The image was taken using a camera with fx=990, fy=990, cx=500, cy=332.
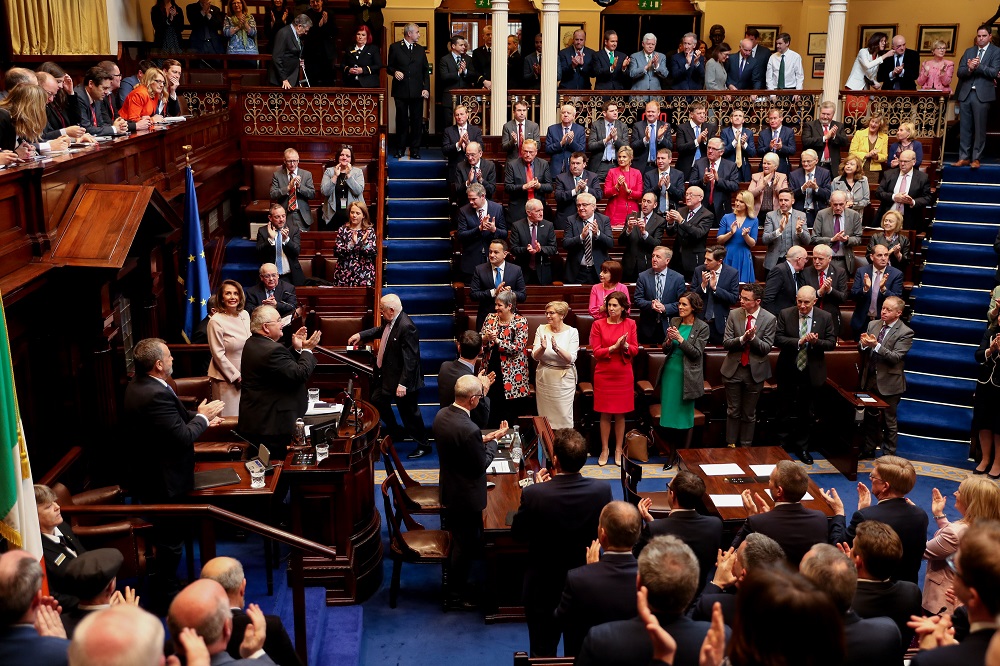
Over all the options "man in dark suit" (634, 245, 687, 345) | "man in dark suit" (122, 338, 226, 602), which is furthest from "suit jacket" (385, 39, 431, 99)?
"man in dark suit" (122, 338, 226, 602)

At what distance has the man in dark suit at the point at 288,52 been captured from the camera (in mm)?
13211

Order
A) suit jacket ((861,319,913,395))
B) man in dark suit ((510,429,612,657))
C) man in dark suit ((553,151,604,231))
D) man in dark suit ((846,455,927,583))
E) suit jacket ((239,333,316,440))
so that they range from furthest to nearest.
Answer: man in dark suit ((553,151,604,231)) → suit jacket ((861,319,913,395)) → suit jacket ((239,333,316,440)) → man in dark suit ((510,429,612,657)) → man in dark suit ((846,455,927,583))

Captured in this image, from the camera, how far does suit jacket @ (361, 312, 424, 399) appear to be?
8.88 metres

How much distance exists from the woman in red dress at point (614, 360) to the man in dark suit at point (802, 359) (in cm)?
149

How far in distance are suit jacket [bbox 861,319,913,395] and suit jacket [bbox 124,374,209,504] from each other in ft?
20.6

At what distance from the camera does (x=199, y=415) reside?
6074 millimetres

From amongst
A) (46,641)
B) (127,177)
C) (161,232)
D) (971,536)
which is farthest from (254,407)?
(971,536)

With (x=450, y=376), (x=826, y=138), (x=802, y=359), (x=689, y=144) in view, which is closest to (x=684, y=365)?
(x=802, y=359)

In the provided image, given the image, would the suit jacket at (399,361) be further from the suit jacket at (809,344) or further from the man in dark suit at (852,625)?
the man in dark suit at (852,625)

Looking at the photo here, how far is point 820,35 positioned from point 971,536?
15015mm

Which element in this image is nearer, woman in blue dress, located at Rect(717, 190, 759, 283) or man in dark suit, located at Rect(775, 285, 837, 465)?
man in dark suit, located at Rect(775, 285, 837, 465)

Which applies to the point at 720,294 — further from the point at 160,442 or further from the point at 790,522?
the point at 160,442

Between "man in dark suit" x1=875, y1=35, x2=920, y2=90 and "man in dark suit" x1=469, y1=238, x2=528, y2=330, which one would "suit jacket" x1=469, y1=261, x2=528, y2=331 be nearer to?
"man in dark suit" x1=469, y1=238, x2=528, y2=330

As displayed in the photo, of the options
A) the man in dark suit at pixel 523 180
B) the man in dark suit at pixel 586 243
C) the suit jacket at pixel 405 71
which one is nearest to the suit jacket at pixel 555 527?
the man in dark suit at pixel 586 243
